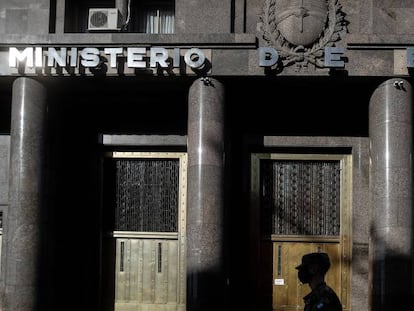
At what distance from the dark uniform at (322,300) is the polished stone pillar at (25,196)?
7.03 meters

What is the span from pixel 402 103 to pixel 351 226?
2.80 meters

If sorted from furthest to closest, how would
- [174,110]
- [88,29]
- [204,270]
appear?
[174,110]
[88,29]
[204,270]

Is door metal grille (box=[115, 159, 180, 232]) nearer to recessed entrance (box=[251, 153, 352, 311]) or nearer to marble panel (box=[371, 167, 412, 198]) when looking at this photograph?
recessed entrance (box=[251, 153, 352, 311])

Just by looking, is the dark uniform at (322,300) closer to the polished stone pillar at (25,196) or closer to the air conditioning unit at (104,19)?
the polished stone pillar at (25,196)

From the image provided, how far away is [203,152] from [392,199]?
3.57 meters

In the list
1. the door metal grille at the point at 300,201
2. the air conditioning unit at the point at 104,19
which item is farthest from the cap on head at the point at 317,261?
the air conditioning unit at the point at 104,19

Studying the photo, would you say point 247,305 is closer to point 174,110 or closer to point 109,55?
point 174,110

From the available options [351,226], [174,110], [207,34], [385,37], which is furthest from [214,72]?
[351,226]

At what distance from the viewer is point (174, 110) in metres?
14.6

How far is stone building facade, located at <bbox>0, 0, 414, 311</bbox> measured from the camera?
510 inches

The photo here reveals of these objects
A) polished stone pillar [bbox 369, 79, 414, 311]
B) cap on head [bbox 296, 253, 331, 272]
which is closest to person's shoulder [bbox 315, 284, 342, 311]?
cap on head [bbox 296, 253, 331, 272]

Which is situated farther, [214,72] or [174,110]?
[174,110]

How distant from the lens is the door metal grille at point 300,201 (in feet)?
47.4

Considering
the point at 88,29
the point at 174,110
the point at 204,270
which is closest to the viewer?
the point at 204,270
